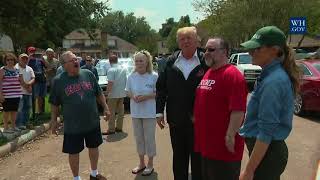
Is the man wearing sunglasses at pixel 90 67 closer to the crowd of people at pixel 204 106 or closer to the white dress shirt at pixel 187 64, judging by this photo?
the crowd of people at pixel 204 106

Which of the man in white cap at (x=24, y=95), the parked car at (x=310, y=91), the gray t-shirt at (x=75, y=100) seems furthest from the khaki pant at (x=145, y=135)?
the parked car at (x=310, y=91)

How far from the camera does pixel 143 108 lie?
715cm

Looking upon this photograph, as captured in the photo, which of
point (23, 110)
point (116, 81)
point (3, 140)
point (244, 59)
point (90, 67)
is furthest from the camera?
point (244, 59)

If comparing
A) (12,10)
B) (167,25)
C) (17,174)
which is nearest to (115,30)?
(167,25)

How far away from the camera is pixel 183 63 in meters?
5.40

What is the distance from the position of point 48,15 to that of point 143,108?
15323 millimetres

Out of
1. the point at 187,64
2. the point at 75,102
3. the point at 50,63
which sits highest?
the point at 187,64

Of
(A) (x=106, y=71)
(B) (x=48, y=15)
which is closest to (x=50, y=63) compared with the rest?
(A) (x=106, y=71)

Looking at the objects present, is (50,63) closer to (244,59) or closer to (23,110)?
(23,110)

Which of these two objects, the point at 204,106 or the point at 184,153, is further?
the point at 184,153

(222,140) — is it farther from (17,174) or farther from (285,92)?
(17,174)

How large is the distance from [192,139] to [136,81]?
2214 millimetres

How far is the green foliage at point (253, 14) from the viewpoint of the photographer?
1566 inches

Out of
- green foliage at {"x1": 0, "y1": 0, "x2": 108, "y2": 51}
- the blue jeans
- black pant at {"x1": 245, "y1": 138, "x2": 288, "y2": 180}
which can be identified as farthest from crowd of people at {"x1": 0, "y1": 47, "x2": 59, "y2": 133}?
black pant at {"x1": 245, "y1": 138, "x2": 288, "y2": 180}
